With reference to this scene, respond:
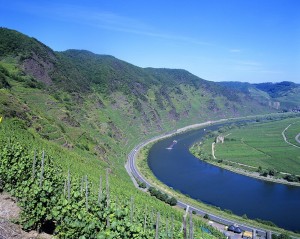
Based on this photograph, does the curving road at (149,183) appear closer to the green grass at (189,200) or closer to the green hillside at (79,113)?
the green grass at (189,200)

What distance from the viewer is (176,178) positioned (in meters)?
93.2

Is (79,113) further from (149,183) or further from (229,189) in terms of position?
(229,189)

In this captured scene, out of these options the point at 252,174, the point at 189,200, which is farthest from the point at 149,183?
the point at 252,174

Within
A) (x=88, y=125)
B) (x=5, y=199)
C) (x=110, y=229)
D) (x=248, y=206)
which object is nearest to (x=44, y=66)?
(x=88, y=125)

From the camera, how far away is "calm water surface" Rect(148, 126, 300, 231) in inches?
2665

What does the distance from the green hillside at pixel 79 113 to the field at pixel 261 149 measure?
130ft

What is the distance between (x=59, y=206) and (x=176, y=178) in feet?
261

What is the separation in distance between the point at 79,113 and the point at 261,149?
281ft

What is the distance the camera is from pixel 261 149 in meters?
137

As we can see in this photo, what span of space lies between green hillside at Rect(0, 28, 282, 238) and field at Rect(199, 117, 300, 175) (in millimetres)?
39535

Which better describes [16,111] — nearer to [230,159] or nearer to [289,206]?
[289,206]

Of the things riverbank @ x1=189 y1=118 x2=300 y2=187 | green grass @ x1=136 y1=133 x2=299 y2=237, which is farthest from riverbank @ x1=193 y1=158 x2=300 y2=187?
green grass @ x1=136 y1=133 x2=299 y2=237

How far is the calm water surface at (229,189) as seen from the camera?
67688 mm

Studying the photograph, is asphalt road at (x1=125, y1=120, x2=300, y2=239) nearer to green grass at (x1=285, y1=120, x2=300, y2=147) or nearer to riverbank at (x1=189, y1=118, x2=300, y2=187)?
riverbank at (x1=189, y1=118, x2=300, y2=187)
